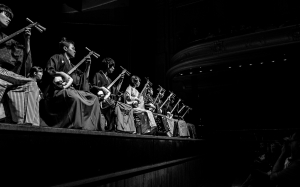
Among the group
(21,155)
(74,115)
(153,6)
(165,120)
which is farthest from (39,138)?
(153,6)

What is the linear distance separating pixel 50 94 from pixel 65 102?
347 millimetres

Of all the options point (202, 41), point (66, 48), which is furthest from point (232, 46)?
point (66, 48)

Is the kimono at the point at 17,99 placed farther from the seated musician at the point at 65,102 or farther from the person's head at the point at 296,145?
the person's head at the point at 296,145

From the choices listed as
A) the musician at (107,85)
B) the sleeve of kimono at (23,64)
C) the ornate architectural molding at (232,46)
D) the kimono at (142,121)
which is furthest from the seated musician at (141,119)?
the ornate architectural molding at (232,46)

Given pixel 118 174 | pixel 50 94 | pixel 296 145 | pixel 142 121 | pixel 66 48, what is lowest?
pixel 118 174

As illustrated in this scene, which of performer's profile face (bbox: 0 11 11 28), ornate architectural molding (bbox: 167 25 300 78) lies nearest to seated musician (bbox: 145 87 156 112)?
performer's profile face (bbox: 0 11 11 28)

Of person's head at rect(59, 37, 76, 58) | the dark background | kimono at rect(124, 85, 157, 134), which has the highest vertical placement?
the dark background

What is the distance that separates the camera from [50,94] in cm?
260

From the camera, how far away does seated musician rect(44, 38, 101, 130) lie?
2340mm

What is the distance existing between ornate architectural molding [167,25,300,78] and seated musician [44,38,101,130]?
5.81 m

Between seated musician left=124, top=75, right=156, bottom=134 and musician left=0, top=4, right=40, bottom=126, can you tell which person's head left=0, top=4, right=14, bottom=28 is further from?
seated musician left=124, top=75, right=156, bottom=134

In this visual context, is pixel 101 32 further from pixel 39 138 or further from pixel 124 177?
pixel 39 138

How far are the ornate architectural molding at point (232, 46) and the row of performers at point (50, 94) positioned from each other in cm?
500

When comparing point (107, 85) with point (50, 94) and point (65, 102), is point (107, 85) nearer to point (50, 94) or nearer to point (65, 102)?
point (50, 94)
